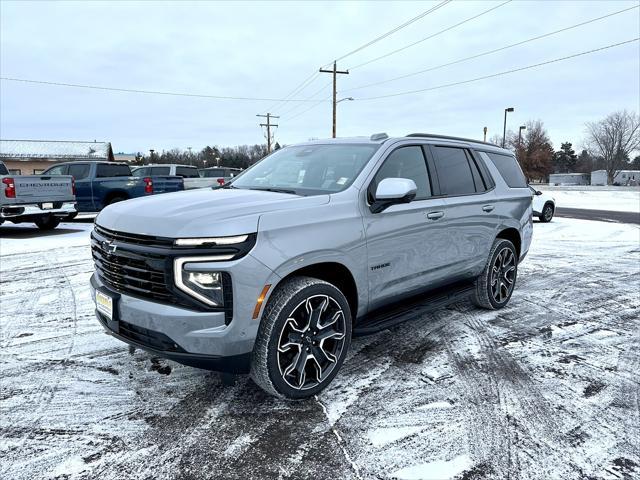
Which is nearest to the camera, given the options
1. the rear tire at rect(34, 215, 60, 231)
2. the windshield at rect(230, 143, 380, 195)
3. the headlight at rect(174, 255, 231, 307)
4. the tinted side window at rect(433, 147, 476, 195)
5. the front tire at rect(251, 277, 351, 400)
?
the headlight at rect(174, 255, 231, 307)

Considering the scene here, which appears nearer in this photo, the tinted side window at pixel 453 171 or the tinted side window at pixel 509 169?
the tinted side window at pixel 453 171

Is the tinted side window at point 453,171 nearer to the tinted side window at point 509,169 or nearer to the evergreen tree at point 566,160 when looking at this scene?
the tinted side window at point 509,169

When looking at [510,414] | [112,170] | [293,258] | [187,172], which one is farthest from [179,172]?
[510,414]

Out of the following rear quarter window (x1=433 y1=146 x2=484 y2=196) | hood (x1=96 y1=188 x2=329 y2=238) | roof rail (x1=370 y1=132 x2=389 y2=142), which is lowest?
hood (x1=96 y1=188 x2=329 y2=238)

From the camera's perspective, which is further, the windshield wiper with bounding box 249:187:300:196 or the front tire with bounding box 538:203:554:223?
the front tire with bounding box 538:203:554:223

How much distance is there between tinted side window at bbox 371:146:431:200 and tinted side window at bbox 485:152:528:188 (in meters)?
1.52

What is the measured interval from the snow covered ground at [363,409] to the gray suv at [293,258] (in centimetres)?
38

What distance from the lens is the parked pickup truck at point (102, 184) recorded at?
43.7 feet

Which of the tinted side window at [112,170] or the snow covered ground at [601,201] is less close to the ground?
the tinted side window at [112,170]

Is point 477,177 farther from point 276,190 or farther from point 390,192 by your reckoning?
point 276,190

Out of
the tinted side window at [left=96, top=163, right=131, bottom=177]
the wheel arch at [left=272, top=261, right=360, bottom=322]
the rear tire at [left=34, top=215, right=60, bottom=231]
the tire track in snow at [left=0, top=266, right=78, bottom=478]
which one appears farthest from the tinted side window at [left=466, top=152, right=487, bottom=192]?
the tinted side window at [left=96, top=163, right=131, bottom=177]

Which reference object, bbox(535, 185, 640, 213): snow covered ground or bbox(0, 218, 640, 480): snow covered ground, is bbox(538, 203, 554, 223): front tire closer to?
bbox(535, 185, 640, 213): snow covered ground

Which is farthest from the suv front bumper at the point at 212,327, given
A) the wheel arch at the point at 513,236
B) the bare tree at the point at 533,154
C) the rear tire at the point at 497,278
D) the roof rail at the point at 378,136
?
the bare tree at the point at 533,154

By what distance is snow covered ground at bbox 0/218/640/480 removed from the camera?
2398 millimetres
